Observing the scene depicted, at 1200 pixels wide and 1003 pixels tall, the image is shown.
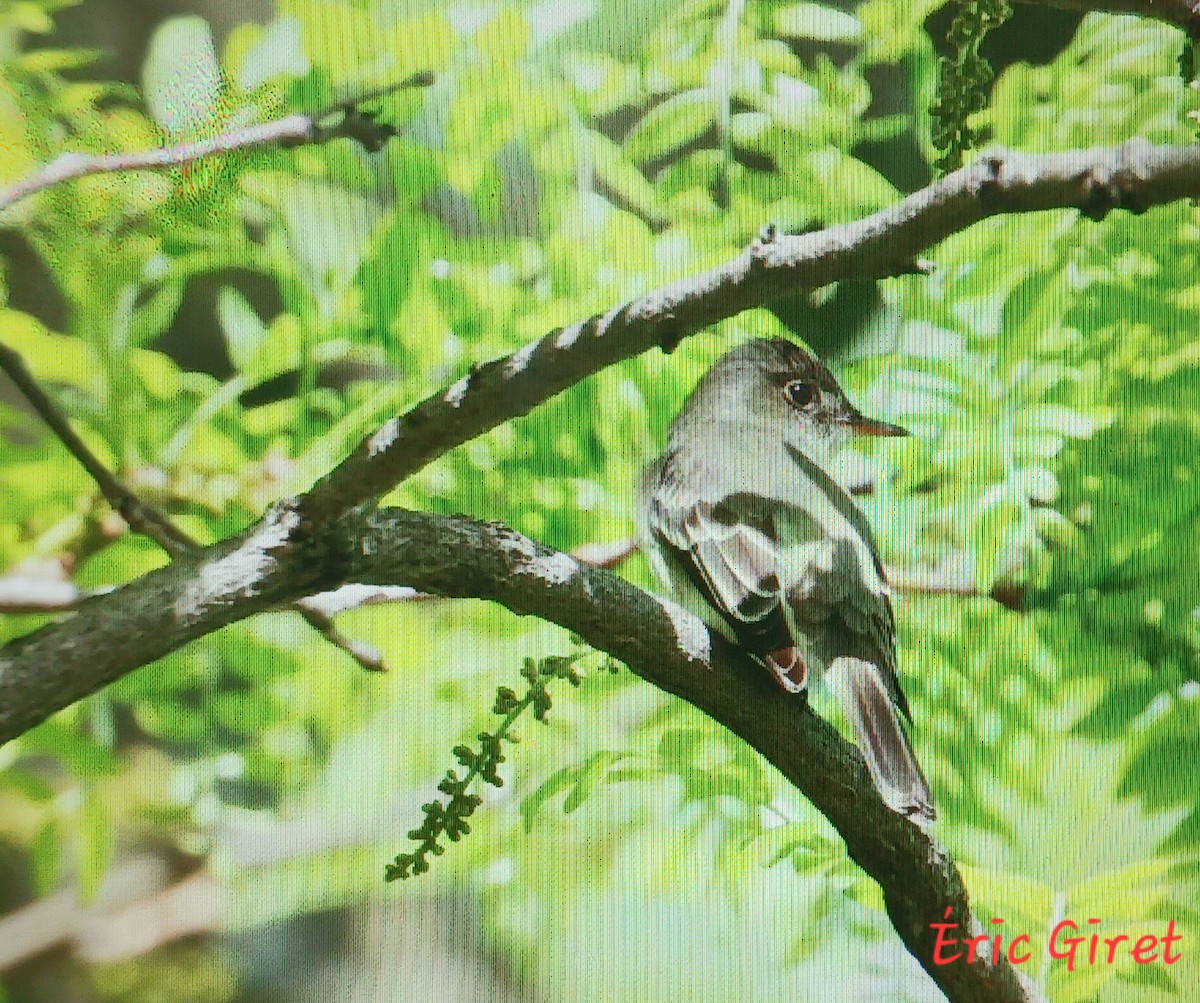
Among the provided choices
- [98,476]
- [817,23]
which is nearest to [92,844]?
[98,476]

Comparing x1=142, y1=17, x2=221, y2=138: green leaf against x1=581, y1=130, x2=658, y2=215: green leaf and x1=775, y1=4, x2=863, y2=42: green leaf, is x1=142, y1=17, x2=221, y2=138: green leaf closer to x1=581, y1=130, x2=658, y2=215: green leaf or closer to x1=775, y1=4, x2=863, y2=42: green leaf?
x1=581, y1=130, x2=658, y2=215: green leaf

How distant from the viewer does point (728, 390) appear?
97cm

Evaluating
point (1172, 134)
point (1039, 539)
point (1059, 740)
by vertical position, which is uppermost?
point (1172, 134)

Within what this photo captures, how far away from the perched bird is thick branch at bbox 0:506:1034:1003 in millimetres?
28

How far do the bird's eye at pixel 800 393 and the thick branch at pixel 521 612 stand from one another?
21 cm

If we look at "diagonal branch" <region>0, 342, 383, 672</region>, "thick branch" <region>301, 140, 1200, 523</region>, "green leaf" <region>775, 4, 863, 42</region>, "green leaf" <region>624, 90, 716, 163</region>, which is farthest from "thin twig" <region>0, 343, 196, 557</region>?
"green leaf" <region>775, 4, 863, 42</region>

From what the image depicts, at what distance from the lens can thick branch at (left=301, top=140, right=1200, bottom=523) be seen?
82cm

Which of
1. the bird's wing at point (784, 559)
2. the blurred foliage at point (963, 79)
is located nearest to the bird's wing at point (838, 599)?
the bird's wing at point (784, 559)

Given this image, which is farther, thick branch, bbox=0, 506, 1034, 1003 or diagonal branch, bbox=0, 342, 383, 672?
diagonal branch, bbox=0, 342, 383, 672

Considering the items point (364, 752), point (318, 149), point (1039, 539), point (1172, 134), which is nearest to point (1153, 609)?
point (1039, 539)

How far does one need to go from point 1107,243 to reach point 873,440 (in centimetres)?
27

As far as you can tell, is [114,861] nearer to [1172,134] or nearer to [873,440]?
[873,440]

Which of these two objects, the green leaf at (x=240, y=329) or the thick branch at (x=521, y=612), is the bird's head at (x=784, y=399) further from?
the green leaf at (x=240, y=329)

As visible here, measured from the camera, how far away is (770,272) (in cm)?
82
